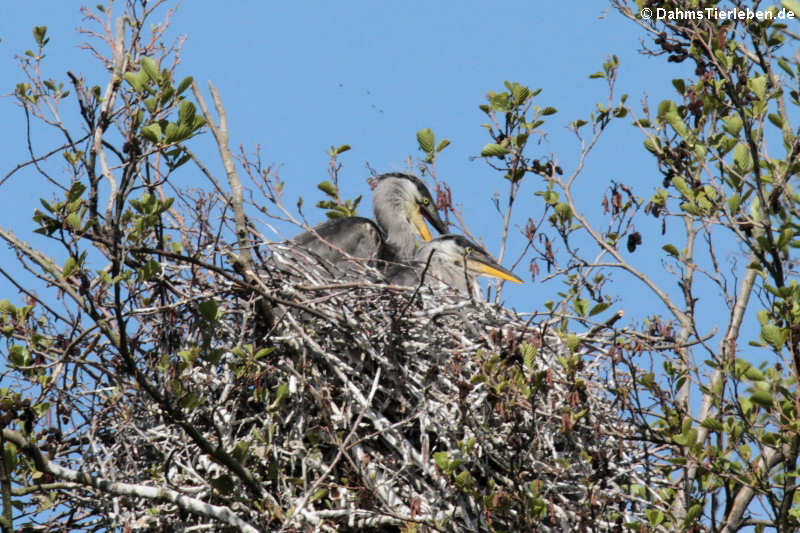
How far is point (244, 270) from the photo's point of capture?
13.8 feet

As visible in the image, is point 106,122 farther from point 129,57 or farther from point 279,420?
point 279,420

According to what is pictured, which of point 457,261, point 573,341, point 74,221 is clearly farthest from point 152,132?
point 457,261

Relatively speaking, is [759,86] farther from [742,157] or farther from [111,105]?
[111,105]

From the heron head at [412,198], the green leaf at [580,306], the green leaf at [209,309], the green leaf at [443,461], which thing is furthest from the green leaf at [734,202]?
the heron head at [412,198]

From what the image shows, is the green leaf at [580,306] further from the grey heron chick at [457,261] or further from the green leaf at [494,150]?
the grey heron chick at [457,261]

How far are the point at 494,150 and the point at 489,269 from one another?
1527mm

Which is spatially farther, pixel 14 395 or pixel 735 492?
pixel 735 492

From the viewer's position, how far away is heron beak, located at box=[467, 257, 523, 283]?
253 inches

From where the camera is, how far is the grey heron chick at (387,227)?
6.07 m

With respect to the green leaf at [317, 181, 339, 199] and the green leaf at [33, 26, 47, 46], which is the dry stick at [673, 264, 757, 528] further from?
the green leaf at [33, 26, 47, 46]

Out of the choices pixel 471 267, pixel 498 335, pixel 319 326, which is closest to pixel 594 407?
pixel 498 335

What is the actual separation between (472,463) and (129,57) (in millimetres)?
2040

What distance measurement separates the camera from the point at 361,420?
446 centimetres

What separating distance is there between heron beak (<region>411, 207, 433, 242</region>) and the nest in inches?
112
